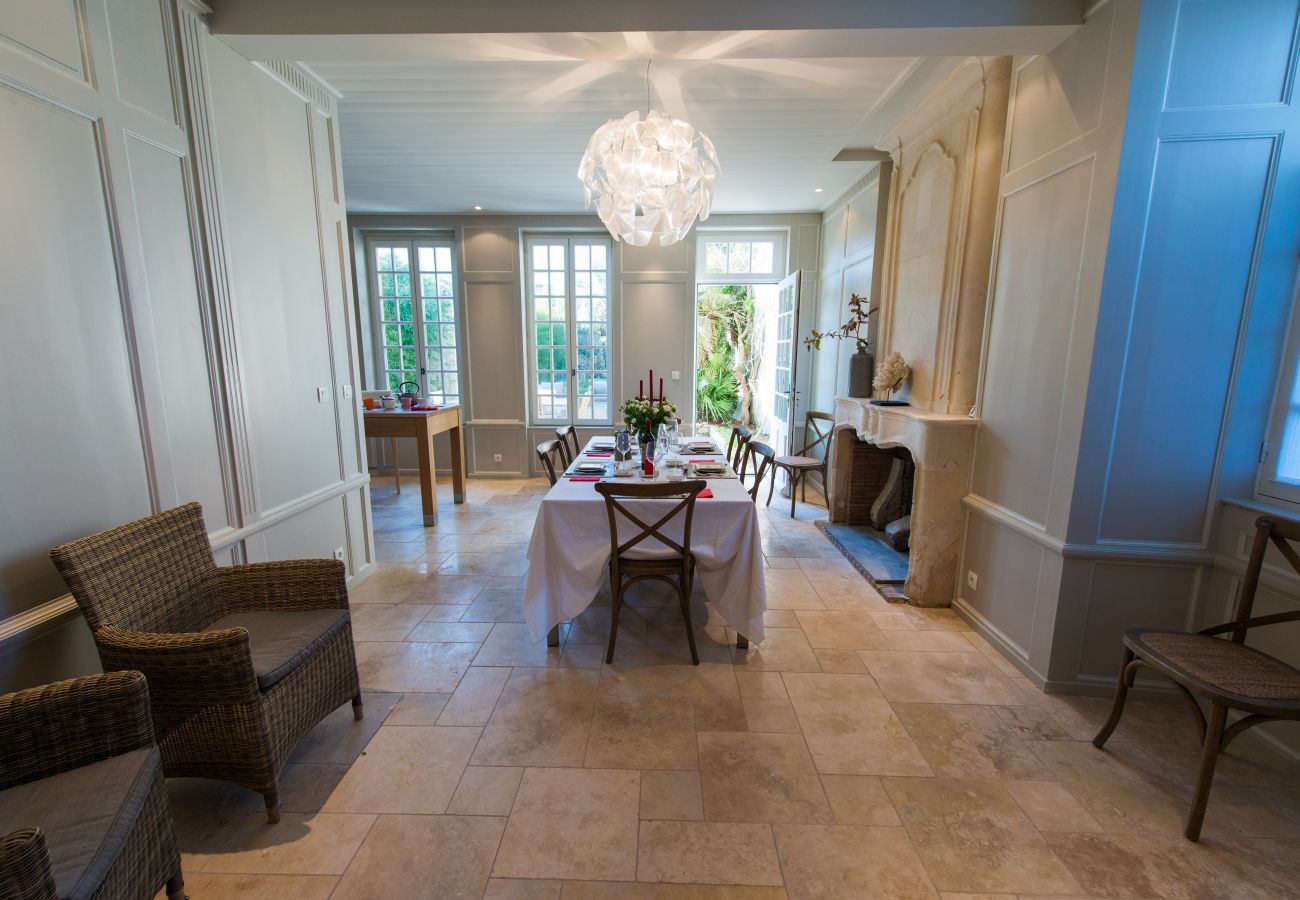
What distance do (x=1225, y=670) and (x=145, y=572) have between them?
3.52 meters

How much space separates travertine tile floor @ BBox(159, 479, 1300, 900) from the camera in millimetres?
1497

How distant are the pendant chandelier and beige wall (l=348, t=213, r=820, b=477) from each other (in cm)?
289

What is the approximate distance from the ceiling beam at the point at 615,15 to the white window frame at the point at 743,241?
3.68 meters

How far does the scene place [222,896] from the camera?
56.3 inches

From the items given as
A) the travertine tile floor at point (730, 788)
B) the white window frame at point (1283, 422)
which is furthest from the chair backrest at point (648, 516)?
the white window frame at point (1283, 422)

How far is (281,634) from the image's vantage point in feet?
6.07

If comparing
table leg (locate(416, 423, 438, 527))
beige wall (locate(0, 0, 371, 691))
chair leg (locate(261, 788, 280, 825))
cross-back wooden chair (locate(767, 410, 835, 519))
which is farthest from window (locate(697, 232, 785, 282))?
chair leg (locate(261, 788, 280, 825))

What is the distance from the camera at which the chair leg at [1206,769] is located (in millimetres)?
1577

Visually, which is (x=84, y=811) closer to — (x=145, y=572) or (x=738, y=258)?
(x=145, y=572)

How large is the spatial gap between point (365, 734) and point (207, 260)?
208 cm

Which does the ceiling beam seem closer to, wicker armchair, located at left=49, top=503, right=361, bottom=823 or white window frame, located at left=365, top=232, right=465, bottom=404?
wicker armchair, located at left=49, top=503, right=361, bottom=823

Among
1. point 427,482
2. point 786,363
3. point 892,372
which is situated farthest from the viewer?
point 786,363

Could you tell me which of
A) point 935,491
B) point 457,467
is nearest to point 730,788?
point 935,491

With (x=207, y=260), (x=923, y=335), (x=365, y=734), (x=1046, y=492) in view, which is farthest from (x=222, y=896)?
(x=923, y=335)
